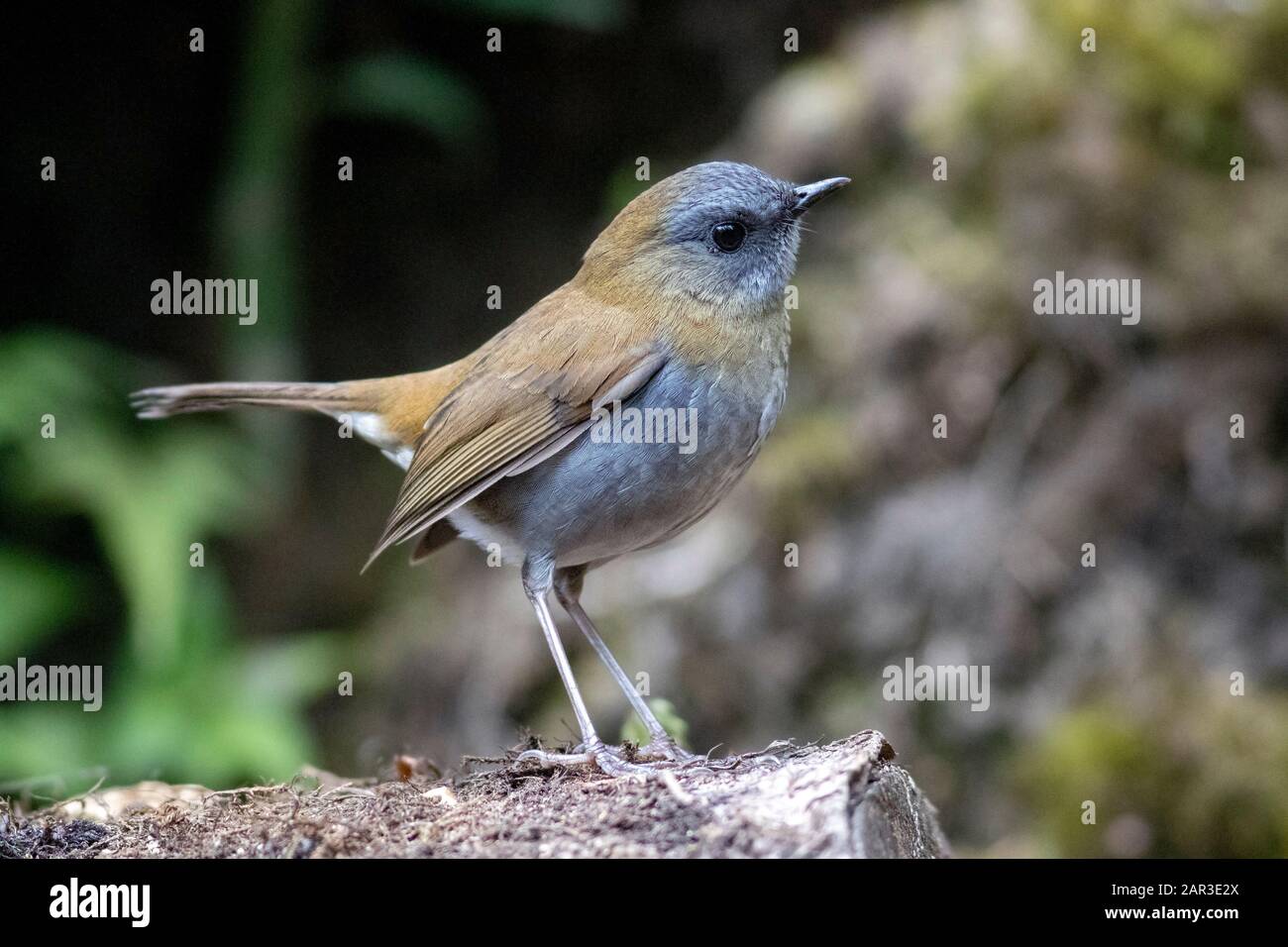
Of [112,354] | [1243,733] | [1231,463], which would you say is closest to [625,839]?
[1243,733]

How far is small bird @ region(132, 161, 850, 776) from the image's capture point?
3645 millimetres

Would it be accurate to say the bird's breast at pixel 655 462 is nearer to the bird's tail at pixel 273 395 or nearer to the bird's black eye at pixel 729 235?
the bird's black eye at pixel 729 235

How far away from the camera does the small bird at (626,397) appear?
12.0ft

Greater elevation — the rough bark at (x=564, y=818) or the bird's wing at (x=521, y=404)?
the bird's wing at (x=521, y=404)

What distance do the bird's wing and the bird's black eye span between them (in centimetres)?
41

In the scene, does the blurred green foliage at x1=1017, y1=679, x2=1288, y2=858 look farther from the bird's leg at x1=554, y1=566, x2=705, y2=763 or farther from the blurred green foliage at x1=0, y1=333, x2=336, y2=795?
the blurred green foliage at x1=0, y1=333, x2=336, y2=795

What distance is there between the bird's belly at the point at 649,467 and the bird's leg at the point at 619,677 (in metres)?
0.37
